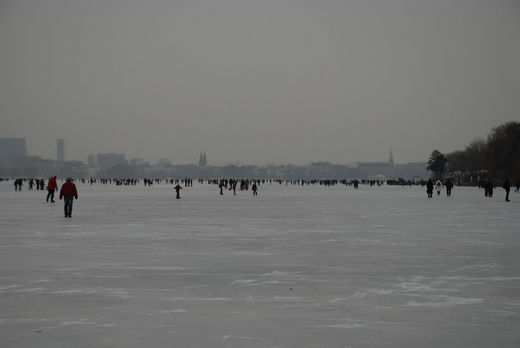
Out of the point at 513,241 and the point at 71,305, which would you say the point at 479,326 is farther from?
the point at 513,241

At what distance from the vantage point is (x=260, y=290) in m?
9.07

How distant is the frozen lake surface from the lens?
6441 mm

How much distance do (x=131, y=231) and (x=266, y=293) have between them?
10.8 m

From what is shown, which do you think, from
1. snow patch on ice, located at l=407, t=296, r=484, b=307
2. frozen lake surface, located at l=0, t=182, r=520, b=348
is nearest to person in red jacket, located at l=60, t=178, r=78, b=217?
frozen lake surface, located at l=0, t=182, r=520, b=348

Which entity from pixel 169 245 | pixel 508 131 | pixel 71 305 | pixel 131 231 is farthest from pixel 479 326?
pixel 508 131

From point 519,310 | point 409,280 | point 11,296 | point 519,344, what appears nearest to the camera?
point 519,344

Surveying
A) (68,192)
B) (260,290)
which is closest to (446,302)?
(260,290)

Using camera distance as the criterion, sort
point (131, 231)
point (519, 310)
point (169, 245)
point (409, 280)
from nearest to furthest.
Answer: point (519, 310)
point (409, 280)
point (169, 245)
point (131, 231)

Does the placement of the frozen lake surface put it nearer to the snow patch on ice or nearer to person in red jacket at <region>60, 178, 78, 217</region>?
the snow patch on ice

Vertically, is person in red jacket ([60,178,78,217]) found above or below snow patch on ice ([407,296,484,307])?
above

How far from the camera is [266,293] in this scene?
8.83 m

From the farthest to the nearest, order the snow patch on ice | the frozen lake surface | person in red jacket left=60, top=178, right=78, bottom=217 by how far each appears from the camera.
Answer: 1. person in red jacket left=60, top=178, right=78, bottom=217
2. the snow patch on ice
3. the frozen lake surface

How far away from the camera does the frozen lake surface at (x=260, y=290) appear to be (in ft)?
21.1

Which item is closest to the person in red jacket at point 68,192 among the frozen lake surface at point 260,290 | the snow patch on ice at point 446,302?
the frozen lake surface at point 260,290
